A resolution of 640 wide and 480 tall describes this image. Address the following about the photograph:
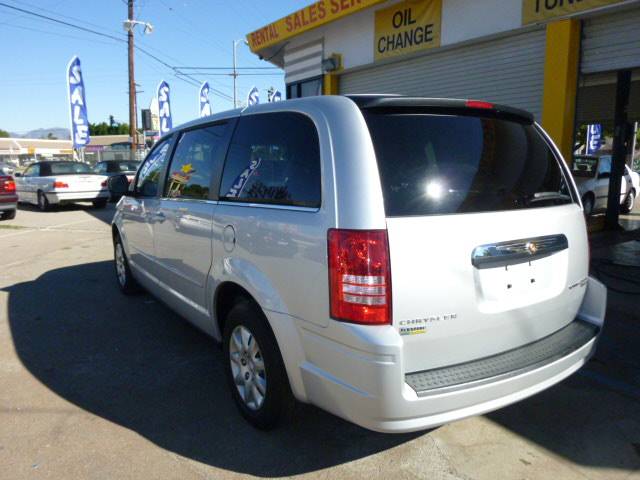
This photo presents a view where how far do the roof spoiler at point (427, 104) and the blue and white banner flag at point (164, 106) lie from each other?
26.9 metres

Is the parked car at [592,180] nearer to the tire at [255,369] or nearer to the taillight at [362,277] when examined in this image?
the tire at [255,369]

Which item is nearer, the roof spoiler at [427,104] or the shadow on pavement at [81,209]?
the roof spoiler at [427,104]

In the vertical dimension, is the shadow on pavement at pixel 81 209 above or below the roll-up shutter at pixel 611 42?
below

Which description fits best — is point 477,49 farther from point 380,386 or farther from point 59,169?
point 59,169

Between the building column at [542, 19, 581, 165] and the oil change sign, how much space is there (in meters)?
2.30

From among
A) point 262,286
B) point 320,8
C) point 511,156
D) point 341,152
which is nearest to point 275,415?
point 262,286

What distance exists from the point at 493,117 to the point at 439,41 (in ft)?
22.7

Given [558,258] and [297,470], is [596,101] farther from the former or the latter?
[297,470]

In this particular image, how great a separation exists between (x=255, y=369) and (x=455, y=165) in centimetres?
160

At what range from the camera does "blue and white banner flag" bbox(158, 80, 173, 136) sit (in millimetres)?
27438

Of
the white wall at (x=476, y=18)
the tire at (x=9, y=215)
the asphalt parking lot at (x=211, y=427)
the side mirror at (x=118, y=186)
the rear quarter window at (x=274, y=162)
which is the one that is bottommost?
the asphalt parking lot at (x=211, y=427)

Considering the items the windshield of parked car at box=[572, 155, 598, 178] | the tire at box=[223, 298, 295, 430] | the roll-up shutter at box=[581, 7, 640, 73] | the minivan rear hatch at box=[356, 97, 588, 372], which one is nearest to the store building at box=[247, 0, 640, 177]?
the roll-up shutter at box=[581, 7, 640, 73]

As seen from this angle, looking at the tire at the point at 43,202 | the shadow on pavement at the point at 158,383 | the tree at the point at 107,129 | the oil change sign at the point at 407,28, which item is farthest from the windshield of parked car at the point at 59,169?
the tree at the point at 107,129

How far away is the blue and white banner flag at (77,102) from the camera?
22172mm
